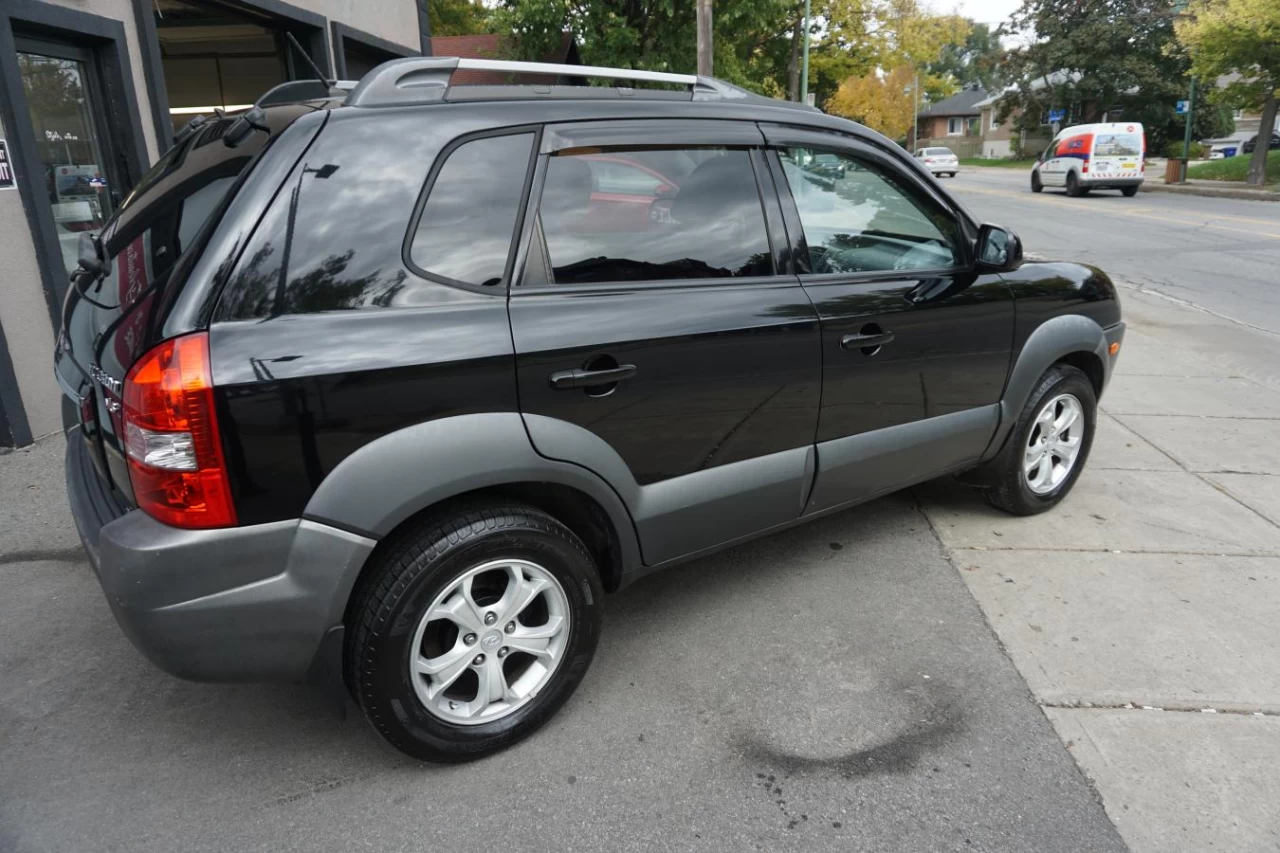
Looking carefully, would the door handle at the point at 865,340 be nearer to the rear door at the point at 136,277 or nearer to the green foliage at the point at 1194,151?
the rear door at the point at 136,277

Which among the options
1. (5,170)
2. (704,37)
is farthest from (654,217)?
(704,37)

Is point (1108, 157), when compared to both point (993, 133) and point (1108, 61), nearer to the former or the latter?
point (1108, 61)

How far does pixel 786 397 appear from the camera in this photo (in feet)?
9.77

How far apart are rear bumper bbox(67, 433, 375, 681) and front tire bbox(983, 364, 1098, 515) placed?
297cm

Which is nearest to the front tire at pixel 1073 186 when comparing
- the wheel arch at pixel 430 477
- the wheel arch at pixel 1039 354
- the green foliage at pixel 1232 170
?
the green foliage at pixel 1232 170

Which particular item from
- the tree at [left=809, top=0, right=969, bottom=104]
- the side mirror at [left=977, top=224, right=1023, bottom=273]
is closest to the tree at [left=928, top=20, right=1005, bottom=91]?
the tree at [left=809, top=0, right=969, bottom=104]

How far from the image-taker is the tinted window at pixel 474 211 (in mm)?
2336

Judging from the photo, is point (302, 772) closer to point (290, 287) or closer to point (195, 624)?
point (195, 624)

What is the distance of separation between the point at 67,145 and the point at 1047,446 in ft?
20.5

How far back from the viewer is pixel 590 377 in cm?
248

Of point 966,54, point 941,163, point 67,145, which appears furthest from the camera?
A: point 966,54

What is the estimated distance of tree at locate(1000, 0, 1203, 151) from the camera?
44.8 metres

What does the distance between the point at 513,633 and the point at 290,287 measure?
113 centimetres

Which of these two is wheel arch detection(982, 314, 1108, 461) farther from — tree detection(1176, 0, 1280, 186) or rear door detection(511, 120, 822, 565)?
tree detection(1176, 0, 1280, 186)
